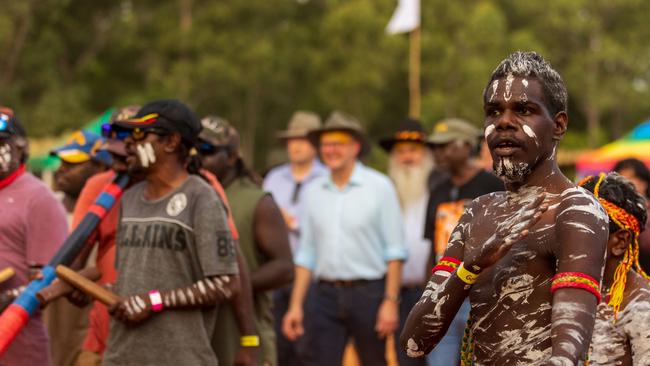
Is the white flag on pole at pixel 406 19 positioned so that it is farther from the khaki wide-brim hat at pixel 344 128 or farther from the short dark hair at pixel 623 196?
the short dark hair at pixel 623 196

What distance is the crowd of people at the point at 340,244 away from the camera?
3.25 metres

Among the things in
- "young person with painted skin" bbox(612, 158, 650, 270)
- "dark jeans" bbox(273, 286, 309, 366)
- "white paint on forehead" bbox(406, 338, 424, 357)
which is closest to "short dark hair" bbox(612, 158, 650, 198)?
"young person with painted skin" bbox(612, 158, 650, 270)

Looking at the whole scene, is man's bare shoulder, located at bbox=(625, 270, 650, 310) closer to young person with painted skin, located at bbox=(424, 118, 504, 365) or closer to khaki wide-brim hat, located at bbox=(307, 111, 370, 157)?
young person with painted skin, located at bbox=(424, 118, 504, 365)

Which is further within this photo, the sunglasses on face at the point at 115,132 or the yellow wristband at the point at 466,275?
the sunglasses on face at the point at 115,132

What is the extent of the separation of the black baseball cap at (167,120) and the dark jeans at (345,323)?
322 cm

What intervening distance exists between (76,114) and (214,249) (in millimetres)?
30884

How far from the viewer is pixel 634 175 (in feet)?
24.2

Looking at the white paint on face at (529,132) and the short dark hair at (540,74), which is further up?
the short dark hair at (540,74)

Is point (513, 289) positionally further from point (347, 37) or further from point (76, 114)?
point (347, 37)

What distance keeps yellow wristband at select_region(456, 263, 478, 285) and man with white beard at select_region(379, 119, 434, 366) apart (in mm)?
5804

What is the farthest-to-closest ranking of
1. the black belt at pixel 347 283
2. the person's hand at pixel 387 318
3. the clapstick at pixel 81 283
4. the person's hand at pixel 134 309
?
the black belt at pixel 347 283, the person's hand at pixel 387 318, the clapstick at pixel 81 283, the person's hand at pixel 134 309

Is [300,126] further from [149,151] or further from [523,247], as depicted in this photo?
[523,247]

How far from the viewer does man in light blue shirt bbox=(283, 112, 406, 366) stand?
843 centimetres

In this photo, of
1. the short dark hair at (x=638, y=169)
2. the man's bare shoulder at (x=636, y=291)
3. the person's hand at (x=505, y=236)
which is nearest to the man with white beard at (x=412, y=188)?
the short dark hair at (x=638, y=169)
